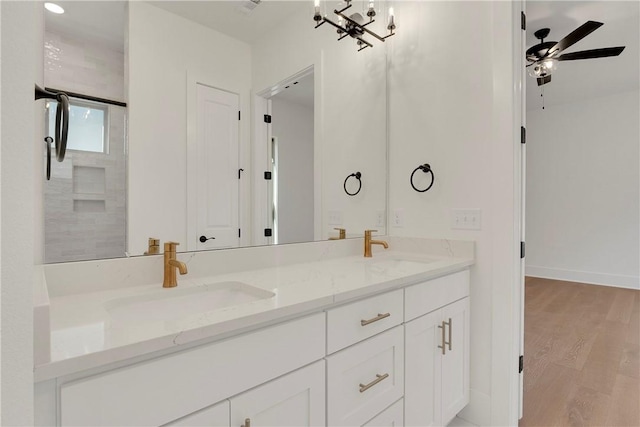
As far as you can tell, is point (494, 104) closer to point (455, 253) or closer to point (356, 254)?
point (455, 253)

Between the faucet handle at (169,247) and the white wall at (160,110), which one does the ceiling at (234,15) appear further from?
the faucet handle at (169,247)

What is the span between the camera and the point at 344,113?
6.48 feet

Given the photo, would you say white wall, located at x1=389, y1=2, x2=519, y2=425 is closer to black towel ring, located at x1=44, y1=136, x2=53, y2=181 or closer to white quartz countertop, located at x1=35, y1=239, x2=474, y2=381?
white quartz countertop, located at x1=35, y1=239, x2=474, y2=381

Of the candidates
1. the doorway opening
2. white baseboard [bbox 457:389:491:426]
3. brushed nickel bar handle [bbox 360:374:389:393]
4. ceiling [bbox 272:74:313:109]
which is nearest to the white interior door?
the doorway opening

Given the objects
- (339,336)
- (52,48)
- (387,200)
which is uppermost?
(52,48)

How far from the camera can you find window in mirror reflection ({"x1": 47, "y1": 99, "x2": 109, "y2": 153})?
0.95 meters

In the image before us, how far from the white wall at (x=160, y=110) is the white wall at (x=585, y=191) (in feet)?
18.3

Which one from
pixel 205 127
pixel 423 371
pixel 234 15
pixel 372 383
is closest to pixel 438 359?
pixel 423 371

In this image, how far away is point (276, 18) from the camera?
1536 millimetres

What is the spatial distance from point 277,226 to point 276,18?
38.3 inches

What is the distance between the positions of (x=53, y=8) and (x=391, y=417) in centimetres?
174

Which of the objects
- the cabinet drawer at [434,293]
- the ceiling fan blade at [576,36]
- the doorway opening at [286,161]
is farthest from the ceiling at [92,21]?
the ceiling fan blade at [576,36]

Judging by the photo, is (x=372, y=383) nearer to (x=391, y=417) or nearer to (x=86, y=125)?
(x=391, y=417)

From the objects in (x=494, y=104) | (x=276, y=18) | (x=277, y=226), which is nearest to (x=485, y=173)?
(x=494, y=104)
